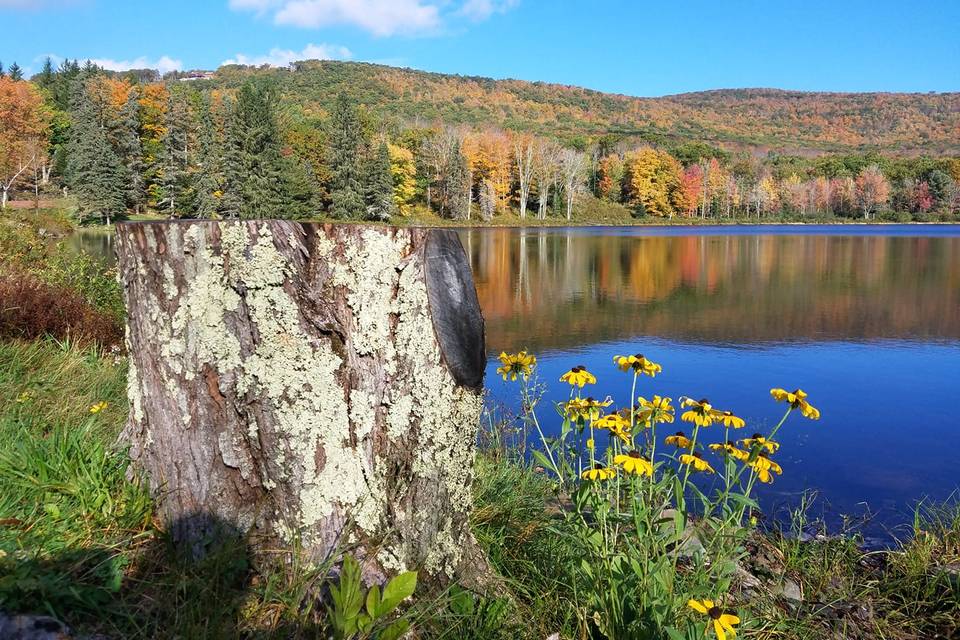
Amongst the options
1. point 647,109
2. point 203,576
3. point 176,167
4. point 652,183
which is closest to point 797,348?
point 203,576

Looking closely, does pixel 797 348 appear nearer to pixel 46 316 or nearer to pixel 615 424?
pixel 615 424

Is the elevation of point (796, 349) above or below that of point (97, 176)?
below

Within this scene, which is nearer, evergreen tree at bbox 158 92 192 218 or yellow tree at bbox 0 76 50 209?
yellow tree at bbox 0 76 50 209

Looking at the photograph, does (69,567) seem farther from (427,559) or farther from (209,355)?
(427,559)

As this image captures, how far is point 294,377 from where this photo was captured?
1.82 metres

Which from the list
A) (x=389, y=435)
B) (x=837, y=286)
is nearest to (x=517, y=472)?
(x=389, y=435)

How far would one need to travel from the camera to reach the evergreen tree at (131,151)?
4287 cm

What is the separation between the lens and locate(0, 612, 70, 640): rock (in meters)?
1.46

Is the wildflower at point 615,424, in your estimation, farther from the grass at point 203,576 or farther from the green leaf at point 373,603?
the green leaf at point 373,603

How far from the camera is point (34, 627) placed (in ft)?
4.91

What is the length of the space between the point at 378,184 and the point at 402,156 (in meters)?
8.73

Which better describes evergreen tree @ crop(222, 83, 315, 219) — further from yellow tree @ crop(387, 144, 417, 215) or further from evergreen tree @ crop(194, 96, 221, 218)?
yellow tree @ crop(387, 144, 417, 215)

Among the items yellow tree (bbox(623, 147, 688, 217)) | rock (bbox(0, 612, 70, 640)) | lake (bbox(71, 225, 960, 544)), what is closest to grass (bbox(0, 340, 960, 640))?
rock (bbox(0, 612, 70, 640))

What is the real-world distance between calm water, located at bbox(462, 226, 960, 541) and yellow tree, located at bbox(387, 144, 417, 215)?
3395 cm
